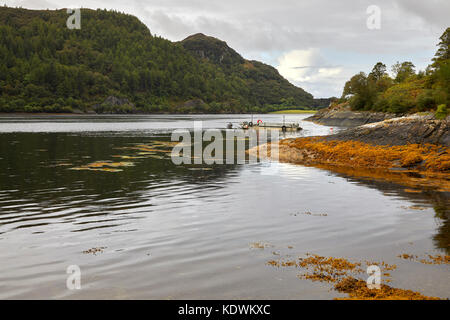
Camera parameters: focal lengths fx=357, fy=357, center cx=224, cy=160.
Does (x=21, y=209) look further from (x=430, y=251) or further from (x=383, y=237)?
(x=430, y=251)

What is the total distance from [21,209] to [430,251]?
2085cm

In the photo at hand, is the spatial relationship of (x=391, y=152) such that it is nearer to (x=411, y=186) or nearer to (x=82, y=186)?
(x=411, y=186)

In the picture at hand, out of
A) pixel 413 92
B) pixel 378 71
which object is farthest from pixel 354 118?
pixel 378 71

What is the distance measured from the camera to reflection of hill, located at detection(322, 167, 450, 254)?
16844mm

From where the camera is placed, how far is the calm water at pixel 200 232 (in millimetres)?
11094

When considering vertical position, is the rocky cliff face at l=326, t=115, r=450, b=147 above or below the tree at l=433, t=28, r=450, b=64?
below

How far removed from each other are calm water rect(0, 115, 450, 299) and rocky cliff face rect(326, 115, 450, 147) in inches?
518

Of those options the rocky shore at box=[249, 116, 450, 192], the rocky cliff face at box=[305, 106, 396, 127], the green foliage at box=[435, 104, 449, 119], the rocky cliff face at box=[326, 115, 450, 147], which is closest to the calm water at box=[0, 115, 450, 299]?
the rocky shore at box=[249, 116, 450, 192]

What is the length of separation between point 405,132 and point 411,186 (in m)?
16.0

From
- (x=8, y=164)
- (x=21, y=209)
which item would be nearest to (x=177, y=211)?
(x=21, y=209)

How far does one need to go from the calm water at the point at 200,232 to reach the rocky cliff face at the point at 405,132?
13.1m

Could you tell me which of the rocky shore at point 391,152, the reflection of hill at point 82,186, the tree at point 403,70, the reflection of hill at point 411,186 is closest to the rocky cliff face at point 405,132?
the rocky shore at point 391,152

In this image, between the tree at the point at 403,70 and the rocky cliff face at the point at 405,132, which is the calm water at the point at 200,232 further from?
the tree at the point at 403,70

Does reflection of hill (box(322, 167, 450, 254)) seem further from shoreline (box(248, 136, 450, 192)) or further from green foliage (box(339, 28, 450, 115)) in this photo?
green foliage (box(339, 28, 450, 115))
